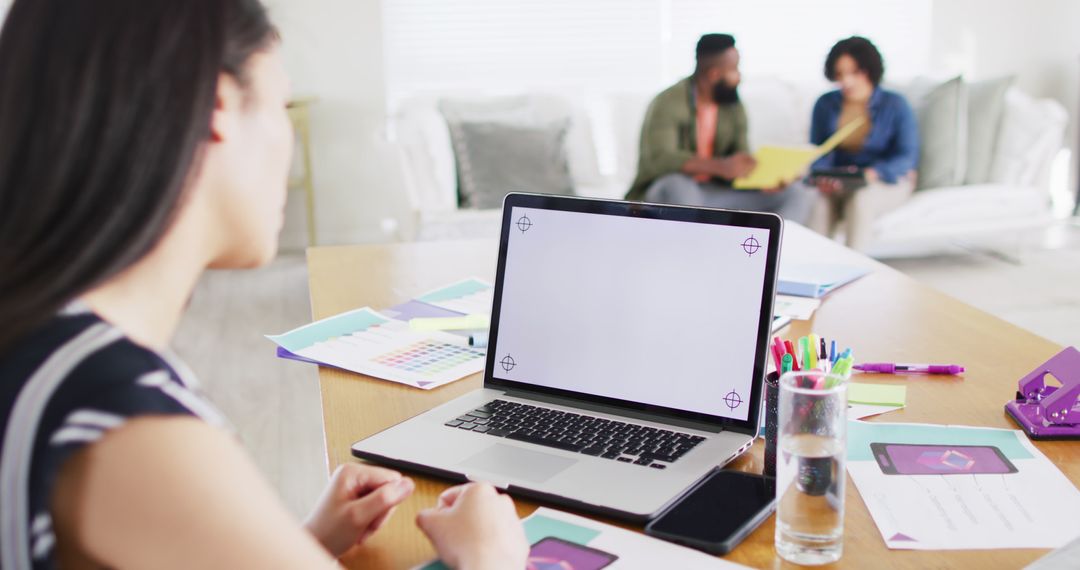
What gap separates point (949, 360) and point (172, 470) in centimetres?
107

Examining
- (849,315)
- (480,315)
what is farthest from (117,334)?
(849,315)

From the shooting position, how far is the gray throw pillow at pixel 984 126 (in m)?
4.50

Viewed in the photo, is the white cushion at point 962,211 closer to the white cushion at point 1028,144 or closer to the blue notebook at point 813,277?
the white cushion at point 1028,144

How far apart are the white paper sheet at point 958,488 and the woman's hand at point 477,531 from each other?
12.2 inches

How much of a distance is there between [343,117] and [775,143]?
2.03m

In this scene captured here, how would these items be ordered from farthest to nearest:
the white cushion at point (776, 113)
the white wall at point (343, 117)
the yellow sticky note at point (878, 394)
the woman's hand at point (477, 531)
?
the white wall at point (343, 117)
the white cushion at point (776, 113)
the yellow sticky note at point (878, 394)
the woman's hand at point (477, 531)

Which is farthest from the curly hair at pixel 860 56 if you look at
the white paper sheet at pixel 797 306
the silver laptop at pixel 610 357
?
the silver laptop at pixel 610 357

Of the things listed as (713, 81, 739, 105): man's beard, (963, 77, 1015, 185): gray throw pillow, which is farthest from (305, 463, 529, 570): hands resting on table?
(963, 77, 1015, 185): gray throw pillow

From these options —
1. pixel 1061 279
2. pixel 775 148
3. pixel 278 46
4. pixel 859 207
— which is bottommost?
pixel 1061 279

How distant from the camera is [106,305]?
25.2 inches

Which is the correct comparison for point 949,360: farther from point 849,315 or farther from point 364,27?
point 364,27

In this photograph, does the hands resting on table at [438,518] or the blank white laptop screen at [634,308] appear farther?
the blank white laptop screen at [634,308]

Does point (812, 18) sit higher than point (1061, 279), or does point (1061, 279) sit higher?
point (812, 18)

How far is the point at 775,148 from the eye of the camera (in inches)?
151
